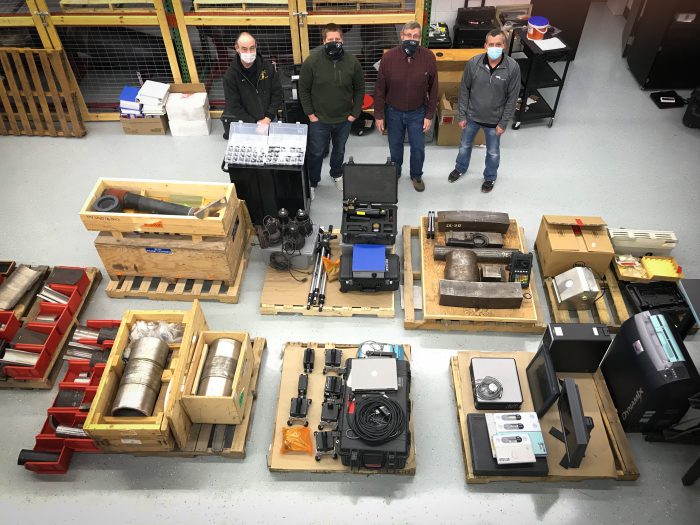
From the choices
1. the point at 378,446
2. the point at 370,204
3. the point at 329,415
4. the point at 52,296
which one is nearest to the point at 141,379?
the point at 329,415

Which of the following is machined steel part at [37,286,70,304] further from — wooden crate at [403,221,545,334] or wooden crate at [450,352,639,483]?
wooden crate at [450,352,639,483]

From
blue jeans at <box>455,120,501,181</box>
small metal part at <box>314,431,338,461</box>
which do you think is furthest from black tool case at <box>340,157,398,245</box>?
small metal part at <box>314,431,338,461</box>

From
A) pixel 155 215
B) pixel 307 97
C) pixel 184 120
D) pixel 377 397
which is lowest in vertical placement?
pixel 377 397

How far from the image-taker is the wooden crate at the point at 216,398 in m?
3.85

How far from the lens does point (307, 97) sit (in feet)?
17.3

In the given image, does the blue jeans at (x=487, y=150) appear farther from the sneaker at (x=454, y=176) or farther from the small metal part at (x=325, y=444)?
the small metal part at (x=325, y=444)

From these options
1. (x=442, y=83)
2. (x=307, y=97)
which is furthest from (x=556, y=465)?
(x=442, y=83)

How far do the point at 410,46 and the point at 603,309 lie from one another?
2.80 meters

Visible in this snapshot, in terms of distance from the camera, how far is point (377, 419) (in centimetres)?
378

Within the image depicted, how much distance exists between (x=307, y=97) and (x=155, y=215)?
5.85 ft

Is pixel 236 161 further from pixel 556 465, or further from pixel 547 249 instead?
pixel 556 465

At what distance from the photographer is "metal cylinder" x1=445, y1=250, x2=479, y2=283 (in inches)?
191

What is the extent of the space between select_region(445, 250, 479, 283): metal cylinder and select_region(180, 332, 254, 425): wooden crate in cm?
182

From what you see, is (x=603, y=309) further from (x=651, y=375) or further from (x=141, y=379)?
(x=141, y=379)
